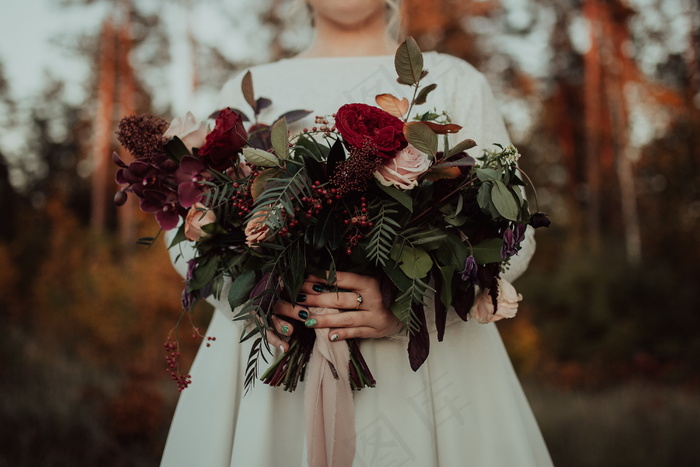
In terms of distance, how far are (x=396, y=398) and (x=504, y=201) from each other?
2.22ft

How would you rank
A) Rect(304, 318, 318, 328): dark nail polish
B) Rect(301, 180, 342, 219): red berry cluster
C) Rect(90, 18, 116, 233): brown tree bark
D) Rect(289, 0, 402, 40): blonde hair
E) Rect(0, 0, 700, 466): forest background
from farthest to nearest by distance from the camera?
Rect(90, 18, 116, 233): brown tree bark, Rect(0, 0, 700, 466): forest background, Rect(289, 0, 402, 40): blonde hair, Rect(304, 318, 318, 328): dark nail polish, Rect(301, 180, 342, 219): red berry cluster

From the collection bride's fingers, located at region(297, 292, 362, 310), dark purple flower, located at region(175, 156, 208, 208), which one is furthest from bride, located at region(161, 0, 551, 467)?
dark purple flower, located at region(175, 156, 208, 208)

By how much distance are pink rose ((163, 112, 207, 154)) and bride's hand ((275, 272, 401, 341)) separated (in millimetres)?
452

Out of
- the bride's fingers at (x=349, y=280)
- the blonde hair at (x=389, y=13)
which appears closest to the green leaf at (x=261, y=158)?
the bride's fingers at (x=349, y=280)

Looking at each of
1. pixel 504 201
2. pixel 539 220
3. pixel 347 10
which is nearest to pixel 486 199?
pixel 504 201

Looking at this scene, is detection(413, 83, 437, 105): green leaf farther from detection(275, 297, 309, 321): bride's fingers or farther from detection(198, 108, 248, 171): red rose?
detection(275, 297, 309, 321): bride's fingers

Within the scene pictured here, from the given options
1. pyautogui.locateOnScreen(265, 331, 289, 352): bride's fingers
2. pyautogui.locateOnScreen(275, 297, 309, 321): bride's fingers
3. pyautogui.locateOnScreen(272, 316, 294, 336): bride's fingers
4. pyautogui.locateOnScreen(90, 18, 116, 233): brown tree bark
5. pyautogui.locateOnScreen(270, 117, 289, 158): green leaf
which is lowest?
pyautogui.locateOnScreen(265, 331, 289, 352): bride's fingers

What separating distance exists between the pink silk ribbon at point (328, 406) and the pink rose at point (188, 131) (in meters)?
0.52

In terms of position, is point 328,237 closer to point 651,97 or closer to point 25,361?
point 25,361

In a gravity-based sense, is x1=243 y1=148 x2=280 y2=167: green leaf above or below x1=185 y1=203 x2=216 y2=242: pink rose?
above

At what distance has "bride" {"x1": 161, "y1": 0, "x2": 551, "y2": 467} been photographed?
1.63m

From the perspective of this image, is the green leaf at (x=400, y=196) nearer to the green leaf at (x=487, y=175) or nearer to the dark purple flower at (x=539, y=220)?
the green leaf at (x=487, y=175)

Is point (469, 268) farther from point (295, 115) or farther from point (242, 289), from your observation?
point (295, 115)

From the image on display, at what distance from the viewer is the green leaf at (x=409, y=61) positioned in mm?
1329
